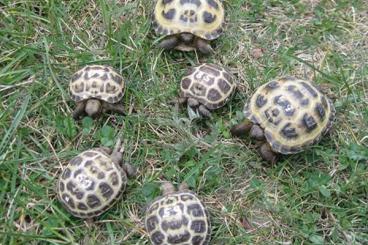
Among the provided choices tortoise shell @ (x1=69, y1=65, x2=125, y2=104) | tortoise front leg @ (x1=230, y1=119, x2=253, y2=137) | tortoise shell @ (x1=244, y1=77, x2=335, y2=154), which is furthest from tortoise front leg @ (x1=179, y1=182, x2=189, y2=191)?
tortoise shell @ (x1=69, y1=65, x2=125, y2=104)

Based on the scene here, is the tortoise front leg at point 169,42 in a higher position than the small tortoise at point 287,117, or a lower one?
higher

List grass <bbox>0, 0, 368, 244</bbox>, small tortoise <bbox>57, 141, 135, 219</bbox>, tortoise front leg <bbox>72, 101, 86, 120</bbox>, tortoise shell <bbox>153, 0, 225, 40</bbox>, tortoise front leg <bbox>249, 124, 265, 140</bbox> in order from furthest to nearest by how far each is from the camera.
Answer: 1. tortoise shell <bbox>153, 0, 225, 40</bbox>
2. tortoise front leg <bbox>72, 101, 86, 120</bbox>
3. tortoise front leg <bbox>249, 124, 265, 140</bbox>
4. grass <bbox>0, 0, 368, 244</bbox>
5. small tortoise <bbox>57, 141, 135, 219</bbox>

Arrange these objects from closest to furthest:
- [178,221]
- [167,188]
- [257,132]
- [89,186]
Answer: [178,221] → [89,186] → [167,188] → [257,132]

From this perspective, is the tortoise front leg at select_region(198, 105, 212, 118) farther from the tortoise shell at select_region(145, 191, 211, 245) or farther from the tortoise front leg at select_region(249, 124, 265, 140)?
the tortoise shell at select_region(145, 191, 211, 245)

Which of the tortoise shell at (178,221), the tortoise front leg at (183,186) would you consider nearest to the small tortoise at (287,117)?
the tortoise front leg at (183,186)

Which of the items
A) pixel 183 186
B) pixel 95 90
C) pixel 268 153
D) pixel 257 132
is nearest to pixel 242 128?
pixel 257 132

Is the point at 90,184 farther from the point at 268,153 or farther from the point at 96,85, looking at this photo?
the point at 268,153

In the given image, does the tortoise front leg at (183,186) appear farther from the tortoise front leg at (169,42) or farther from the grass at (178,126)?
the tortoise front leg at (169,42)
